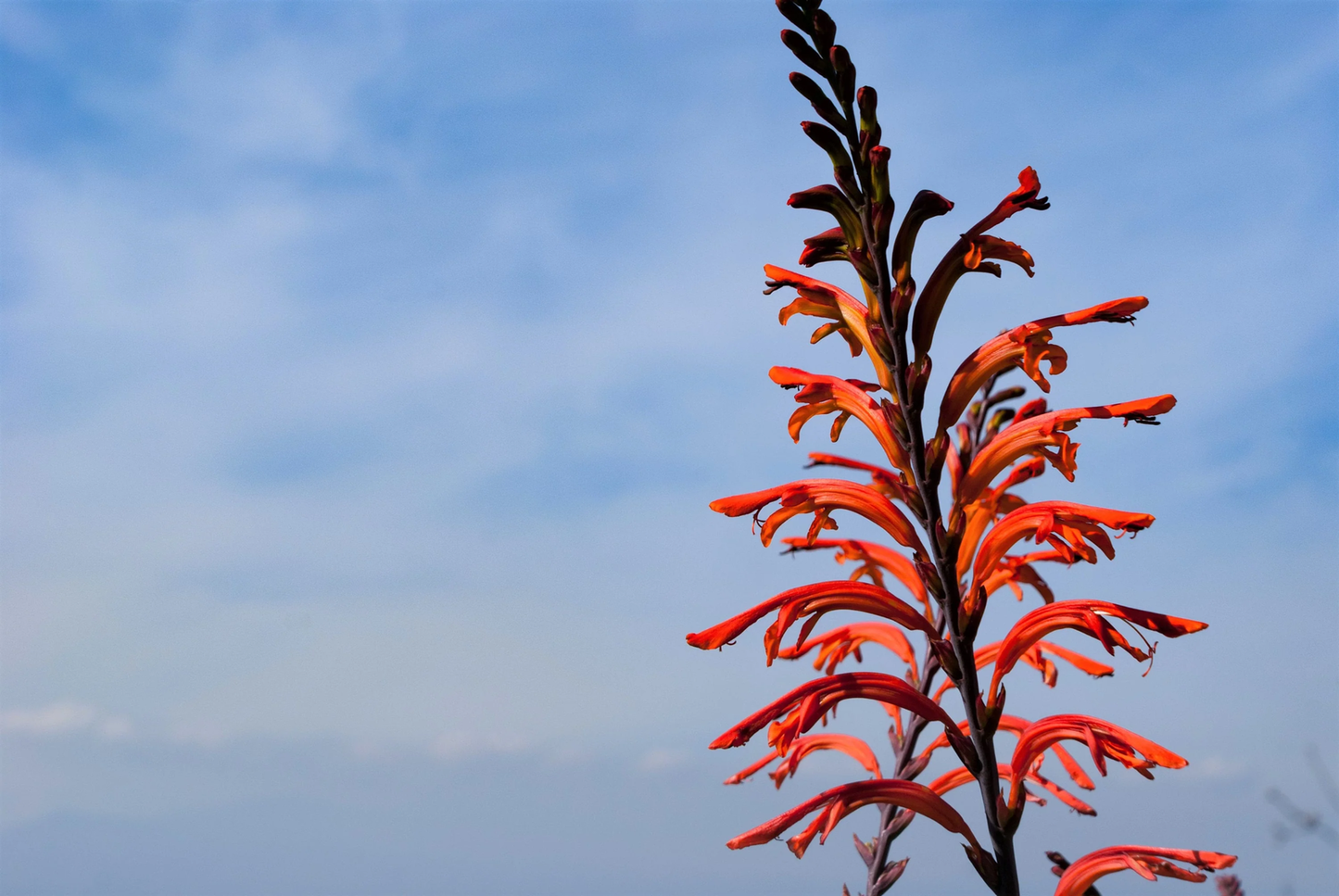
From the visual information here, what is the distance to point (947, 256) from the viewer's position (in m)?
5.61

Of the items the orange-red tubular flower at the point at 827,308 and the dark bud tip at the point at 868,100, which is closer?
the dark bud tip at the point at 868,100

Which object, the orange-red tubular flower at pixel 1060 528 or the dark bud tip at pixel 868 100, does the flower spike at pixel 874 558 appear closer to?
the orange-red tubular flower at pixel 1060 528

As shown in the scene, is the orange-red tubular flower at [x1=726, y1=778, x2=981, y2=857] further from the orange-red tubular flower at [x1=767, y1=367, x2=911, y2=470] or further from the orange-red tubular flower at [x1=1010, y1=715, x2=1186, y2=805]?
the orange-red tubular flower at [x1=767, y1=367, x2=911, y2=470]

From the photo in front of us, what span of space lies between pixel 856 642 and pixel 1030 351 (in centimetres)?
290

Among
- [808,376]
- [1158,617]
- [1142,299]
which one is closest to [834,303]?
[808,376]

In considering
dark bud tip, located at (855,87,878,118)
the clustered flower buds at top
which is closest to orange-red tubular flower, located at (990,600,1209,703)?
the clustered flower buds at top

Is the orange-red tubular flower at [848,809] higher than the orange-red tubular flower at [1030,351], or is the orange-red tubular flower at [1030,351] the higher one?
the orange-red tubular flower at [1030,351]

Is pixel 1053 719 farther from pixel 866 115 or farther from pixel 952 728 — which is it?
pixel 866 115

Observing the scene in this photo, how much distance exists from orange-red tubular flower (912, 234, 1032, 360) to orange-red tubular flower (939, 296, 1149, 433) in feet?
1.13

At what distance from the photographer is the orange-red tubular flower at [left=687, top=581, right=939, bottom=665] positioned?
5.68m

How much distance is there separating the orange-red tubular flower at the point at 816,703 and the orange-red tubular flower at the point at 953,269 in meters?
1.77

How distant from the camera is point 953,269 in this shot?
5559 millimetres

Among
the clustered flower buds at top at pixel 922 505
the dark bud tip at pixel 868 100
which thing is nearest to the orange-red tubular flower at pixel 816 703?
the clustered flower buds at top at pixel 922 505

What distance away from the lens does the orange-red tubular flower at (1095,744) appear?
545 centimetres
